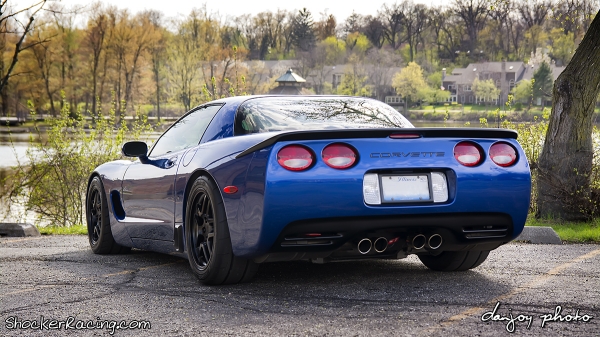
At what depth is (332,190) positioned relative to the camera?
4355 mm

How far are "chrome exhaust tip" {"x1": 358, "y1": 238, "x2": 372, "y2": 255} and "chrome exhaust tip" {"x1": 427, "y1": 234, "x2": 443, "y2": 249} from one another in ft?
1.26

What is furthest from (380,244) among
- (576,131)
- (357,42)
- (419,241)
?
(357,42)

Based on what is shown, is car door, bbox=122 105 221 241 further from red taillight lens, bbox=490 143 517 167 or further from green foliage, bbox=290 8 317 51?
green foliage, bbox=290 8 317 51

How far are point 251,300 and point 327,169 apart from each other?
0.86 m

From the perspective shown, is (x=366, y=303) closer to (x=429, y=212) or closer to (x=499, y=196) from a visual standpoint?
(x=429, y=212)

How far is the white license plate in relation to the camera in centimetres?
450

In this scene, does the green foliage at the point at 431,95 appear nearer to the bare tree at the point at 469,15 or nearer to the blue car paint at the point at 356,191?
the bare tree at the point at 469,15

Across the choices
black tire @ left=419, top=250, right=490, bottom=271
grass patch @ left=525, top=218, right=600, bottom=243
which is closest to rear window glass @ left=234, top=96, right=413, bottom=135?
black tire @ left=419, top=250, right=490, bottom=271

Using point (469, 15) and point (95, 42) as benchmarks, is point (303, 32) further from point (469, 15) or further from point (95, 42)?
point (95, 42)

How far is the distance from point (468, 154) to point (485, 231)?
1.61 ft

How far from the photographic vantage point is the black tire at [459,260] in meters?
5.50

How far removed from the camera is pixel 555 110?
9.56m

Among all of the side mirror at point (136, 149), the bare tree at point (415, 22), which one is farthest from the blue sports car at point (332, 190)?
the bare tree at point (415, 22)

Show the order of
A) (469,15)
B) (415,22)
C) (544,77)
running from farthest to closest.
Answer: (415,22) → (469,15) → (544,77)
